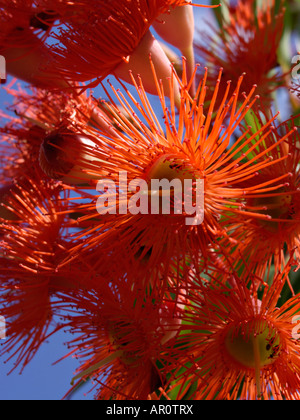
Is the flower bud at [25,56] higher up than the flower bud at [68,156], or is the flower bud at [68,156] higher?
the flower bud at [25,56]

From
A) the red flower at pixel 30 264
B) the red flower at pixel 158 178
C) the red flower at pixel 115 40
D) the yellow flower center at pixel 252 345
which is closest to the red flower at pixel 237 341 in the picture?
the yellow flower center at pixel 252 345

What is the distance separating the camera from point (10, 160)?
142 centimetres

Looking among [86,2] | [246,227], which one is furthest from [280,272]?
[86,2]

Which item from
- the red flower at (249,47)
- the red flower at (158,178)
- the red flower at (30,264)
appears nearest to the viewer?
the red flower at (158,178)

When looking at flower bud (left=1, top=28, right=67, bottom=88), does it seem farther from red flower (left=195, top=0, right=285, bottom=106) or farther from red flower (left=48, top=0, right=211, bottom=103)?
red flower (left=195, top=0, right=285, bottom=106)

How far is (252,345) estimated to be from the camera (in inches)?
40.4

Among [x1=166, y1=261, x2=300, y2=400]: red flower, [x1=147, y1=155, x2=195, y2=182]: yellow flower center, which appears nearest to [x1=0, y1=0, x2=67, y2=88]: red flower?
[x1=147, y1=155, x2=195, y2=182]: yellow flower center

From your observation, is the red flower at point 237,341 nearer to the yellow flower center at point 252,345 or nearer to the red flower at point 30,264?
the yellow flower center at point 252,345

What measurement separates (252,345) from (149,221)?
1.09 feet

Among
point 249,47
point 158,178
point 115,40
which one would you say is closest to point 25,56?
point 115,40

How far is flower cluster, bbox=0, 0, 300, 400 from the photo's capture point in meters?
0.94

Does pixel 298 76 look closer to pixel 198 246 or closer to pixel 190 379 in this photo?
pixel 198 246

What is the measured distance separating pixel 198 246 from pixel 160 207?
101 millimetres

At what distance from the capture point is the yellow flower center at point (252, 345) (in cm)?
102
